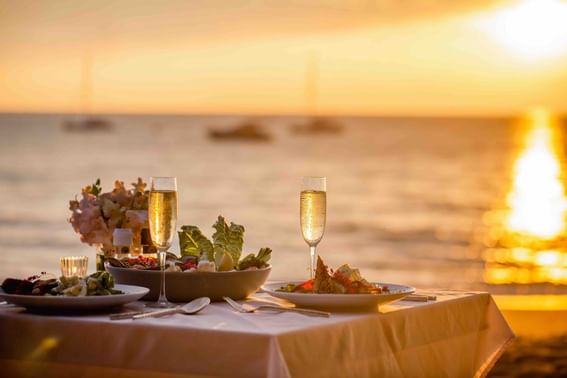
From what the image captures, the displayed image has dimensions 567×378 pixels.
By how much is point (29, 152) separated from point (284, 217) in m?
26.6

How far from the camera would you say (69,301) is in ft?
8.59

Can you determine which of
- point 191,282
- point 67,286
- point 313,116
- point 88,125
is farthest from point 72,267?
point 313,116

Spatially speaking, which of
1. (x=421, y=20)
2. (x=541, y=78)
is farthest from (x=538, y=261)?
(x=541, y=78)

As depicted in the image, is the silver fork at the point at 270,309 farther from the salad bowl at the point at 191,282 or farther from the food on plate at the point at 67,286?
the food on plate at the point at 67,286

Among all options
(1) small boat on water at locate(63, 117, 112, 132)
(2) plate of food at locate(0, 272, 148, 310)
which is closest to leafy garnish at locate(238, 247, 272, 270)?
(2) plate of food at locate(0, 272, 148, 310)

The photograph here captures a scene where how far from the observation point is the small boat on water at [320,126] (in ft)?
197

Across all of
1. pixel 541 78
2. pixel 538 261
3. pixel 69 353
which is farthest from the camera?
pixel 541 78

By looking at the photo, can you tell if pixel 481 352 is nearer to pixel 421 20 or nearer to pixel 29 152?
pixel 421 20

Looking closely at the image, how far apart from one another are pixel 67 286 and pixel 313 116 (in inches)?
2443

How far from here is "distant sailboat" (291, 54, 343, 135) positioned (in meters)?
45.1

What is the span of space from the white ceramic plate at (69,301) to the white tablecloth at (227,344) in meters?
0.03

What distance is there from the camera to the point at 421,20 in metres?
34.0

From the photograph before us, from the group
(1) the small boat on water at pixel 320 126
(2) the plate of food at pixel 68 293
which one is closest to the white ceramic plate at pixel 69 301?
(2) the plate of food at pixel 68 293

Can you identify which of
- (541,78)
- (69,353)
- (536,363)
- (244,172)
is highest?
(541,78)
